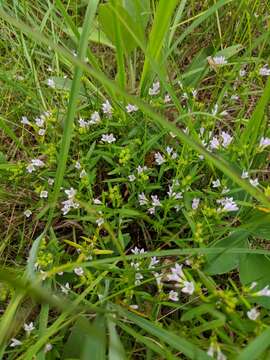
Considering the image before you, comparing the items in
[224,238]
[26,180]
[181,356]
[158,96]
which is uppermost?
[158,96]

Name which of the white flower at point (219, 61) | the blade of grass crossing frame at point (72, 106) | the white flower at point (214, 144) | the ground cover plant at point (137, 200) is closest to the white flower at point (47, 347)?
the ground cover plant at point (137, 200)

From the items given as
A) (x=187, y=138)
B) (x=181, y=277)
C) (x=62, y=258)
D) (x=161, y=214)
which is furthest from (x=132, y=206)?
(x=187, y=138)

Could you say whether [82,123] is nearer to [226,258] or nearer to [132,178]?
[132,178]

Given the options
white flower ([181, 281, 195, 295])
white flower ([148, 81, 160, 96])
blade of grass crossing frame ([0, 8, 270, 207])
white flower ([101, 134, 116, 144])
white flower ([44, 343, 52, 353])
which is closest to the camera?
blade of grass crossing frame ([0, 8, 270, 207])

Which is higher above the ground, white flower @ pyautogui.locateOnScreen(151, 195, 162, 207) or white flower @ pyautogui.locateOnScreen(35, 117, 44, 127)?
white flower @ pyautogui.locateOnScreen(35, 117, 44, 127)

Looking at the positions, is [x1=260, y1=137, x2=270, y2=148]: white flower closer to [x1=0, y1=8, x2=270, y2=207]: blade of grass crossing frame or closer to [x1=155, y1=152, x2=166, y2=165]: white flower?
[x1=155, y1=152, x2=166, y2=165]: white flower

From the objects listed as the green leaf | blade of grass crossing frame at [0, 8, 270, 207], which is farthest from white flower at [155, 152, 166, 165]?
blade of grass crossing frame at [0, 8, 270, 207]

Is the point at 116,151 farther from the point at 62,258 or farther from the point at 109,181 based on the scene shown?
the point at 62,258
